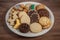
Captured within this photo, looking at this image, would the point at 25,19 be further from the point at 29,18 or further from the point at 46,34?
the point at 46,34

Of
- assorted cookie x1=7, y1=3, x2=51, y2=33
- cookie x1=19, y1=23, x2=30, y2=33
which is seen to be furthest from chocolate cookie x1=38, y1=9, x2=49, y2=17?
cookie x1=19, y1=23, x2=30, y2=33

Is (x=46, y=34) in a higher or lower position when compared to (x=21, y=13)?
lower

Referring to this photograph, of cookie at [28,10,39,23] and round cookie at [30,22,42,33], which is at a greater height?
cookie at [28,10,39,23]

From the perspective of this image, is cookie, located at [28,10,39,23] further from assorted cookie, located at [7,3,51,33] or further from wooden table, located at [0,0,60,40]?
wooden table, located at [0,0,60,40]

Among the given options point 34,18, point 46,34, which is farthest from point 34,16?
point 46,34

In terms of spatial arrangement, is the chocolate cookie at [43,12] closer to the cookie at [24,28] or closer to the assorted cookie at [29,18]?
the assorted cookie at [29,18]

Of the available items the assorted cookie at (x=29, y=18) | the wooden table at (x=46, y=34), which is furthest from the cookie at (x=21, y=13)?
the wooden table at (x=46, y=34)

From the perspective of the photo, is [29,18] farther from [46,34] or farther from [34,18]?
[46,34]

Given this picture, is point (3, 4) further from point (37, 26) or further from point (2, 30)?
point (37, 26)

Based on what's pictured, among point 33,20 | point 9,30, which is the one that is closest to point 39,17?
point 33,20
